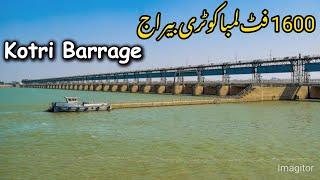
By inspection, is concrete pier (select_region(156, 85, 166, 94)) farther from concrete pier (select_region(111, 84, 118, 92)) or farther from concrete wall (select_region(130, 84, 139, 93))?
concrete pier (select_region(111, 84, 118, 92))

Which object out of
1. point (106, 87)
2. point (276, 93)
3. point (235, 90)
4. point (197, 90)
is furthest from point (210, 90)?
point (106, 87)

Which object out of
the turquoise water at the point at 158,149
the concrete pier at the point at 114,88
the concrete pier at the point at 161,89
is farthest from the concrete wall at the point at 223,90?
the concrete pier at the point at 114,88

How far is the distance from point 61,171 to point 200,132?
1409 centimetres

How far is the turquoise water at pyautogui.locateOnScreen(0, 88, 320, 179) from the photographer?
16.8 metres

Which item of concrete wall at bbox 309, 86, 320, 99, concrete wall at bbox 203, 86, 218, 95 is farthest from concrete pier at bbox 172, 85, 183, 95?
concrete wall at bbox 309, 86, 320, 99

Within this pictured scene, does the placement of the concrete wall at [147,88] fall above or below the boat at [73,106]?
above

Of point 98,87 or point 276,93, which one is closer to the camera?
point 276,93

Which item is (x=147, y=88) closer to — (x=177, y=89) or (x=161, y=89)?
(x=161, y=89)

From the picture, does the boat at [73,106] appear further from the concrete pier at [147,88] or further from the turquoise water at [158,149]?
the concrete pier at [147,88]

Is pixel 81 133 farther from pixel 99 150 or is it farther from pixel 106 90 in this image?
pixel 106 90

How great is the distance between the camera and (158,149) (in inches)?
861

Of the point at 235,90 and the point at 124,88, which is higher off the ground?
the point at 124,88

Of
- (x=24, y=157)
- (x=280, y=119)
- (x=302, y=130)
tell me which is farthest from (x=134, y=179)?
(x=280, y=119)

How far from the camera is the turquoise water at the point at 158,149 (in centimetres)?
1675
